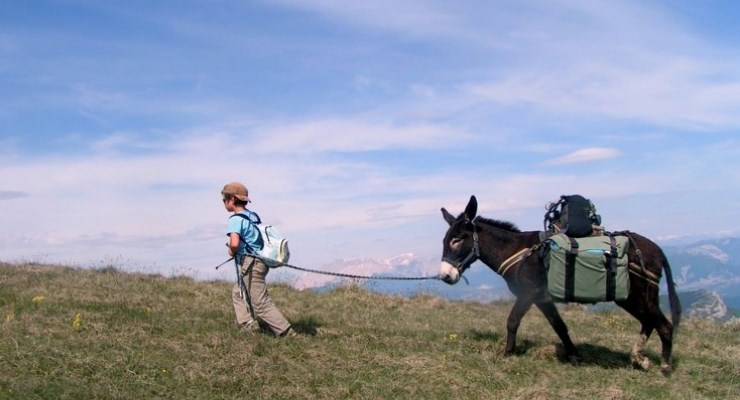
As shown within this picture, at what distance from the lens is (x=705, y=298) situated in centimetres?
3694

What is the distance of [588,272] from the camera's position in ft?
29.1

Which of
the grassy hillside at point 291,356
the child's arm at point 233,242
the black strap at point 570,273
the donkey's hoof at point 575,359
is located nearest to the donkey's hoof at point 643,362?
the grassy hillside at point 291,356

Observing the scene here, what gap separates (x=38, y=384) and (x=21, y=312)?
3778 mm

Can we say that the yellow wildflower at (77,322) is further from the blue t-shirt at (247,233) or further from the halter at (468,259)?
the halter at (468,259)

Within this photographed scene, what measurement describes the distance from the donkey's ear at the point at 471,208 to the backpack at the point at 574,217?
1.19 m

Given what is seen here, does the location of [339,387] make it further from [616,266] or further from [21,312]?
[21,312]

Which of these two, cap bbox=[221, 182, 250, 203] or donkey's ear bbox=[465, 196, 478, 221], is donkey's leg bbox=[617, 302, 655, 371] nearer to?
donkey's ear bbox=[465, 196, 478, 221]

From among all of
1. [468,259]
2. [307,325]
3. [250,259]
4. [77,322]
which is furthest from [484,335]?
[77,322]

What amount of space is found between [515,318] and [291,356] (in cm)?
345

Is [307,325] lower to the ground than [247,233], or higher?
lower

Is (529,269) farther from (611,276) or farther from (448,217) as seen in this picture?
(448,217)

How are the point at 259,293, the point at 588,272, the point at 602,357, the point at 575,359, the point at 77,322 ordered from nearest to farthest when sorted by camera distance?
the point at 588,272
the point at 77,322
the point at 259,293
the point at 575,359
the point at 602,357

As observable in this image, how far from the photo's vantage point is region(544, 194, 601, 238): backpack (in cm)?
937

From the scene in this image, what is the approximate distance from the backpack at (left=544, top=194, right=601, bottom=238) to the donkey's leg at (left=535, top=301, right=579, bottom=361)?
119 cm
